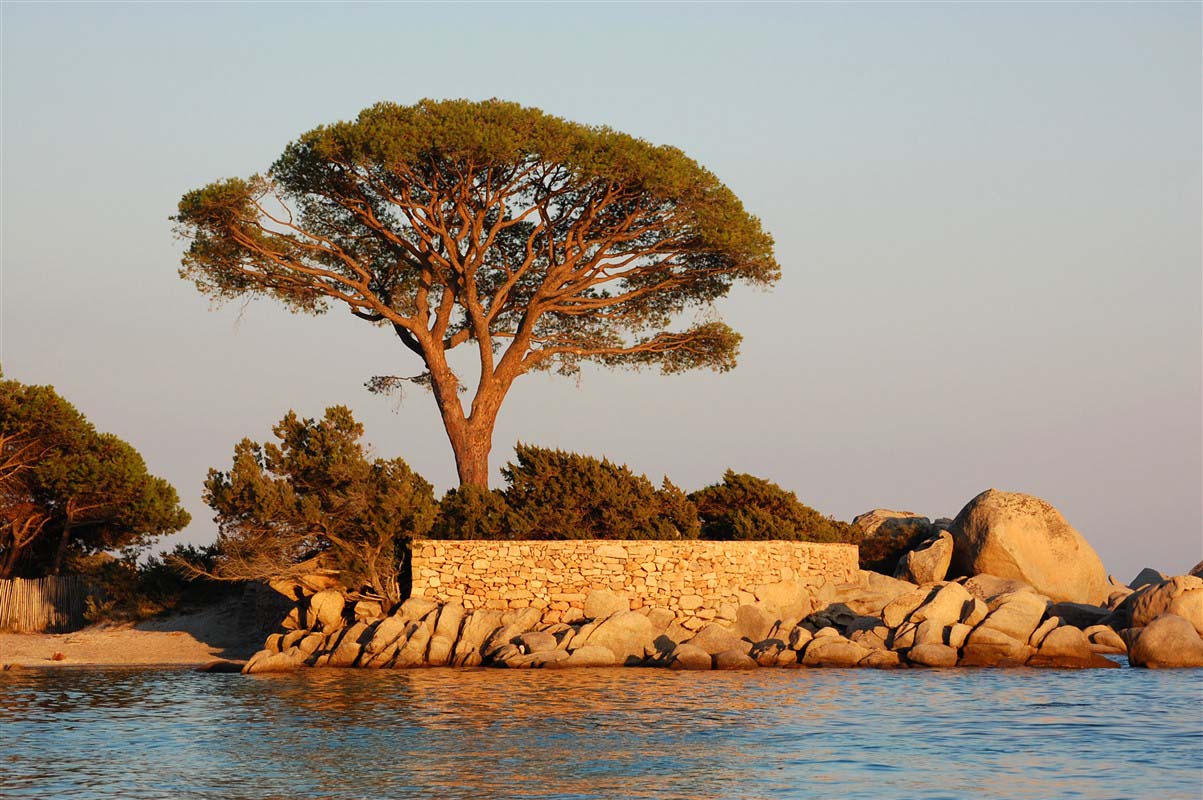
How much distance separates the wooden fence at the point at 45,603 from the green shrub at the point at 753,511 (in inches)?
644

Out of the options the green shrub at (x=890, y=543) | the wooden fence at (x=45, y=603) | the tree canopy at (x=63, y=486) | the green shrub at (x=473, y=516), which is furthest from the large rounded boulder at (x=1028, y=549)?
the wooden fence at (x=45, y=603)

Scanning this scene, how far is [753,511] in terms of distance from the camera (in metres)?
33.5

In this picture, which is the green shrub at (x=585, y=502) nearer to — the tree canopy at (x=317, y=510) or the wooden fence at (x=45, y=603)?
the tree canopy at (x=317, y=510)

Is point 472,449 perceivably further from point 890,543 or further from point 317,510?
point 890,543

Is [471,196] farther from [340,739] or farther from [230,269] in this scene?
[340,739]

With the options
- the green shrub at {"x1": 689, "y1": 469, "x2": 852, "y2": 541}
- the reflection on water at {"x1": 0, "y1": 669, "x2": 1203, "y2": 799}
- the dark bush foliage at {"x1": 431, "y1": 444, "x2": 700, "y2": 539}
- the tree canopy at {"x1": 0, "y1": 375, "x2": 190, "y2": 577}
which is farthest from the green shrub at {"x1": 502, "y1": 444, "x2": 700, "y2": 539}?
the tree canopy at {"x1": 0, "y1": 375, "x2": 190, "y2": 577}

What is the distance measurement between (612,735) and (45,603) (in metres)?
22.6

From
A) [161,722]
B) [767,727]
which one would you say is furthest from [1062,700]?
[161,722]

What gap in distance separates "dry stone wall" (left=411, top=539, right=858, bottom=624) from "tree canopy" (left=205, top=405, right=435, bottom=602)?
1.02 meters

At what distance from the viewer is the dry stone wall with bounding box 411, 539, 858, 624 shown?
29906mm

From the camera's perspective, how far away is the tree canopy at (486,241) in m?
34.1

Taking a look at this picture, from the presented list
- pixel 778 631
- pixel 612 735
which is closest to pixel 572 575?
pixel 778 631

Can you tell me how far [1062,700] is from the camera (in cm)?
2225

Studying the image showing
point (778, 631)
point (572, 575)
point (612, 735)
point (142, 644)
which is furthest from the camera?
point (142, 644)
